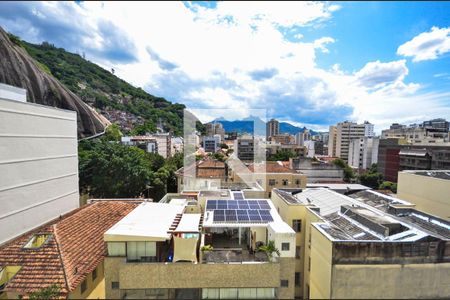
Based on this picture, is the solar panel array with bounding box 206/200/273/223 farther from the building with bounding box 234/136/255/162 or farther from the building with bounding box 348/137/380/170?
the building with bounding box 348/137/380/170

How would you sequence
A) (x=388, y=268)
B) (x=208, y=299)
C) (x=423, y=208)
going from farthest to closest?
(x=423, y=208) < (x=208, y=299) < (x=388, y=268)

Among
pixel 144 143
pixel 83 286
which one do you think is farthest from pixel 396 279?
pixel 144 143

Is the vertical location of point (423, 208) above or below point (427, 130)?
below

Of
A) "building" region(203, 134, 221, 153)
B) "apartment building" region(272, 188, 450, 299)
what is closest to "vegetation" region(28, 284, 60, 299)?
"apartment building" region(272, 188, 450, 299)

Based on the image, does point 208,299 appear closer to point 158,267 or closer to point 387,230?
point 158,267

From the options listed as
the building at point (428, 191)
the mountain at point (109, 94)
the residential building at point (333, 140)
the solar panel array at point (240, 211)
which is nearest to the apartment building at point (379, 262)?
the solar panel array at point (240, 211)

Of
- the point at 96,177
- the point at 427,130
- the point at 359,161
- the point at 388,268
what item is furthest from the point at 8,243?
the point at 427,130

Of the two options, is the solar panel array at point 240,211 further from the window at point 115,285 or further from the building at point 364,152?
the building at point 364,152
